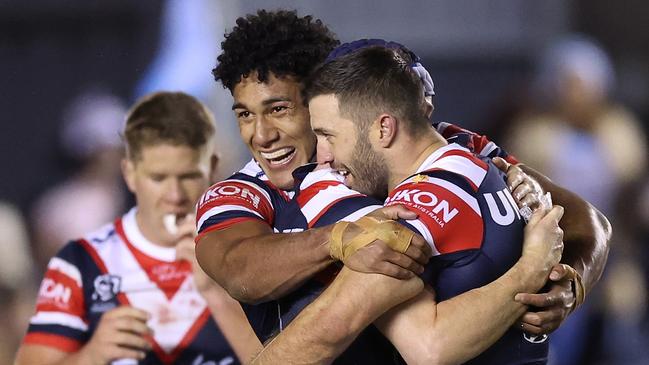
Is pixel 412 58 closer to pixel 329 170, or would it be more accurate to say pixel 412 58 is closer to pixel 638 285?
pixel 329 170

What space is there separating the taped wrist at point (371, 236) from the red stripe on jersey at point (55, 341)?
2.04 metres

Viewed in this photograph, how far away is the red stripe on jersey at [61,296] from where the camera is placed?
231 inches

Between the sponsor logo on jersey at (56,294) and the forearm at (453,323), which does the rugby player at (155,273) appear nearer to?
the sponsor logo on jersey at (56,294)

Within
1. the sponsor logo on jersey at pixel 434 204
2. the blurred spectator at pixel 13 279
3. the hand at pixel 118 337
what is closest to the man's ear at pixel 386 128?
the sponsor logo on jersey at pixel 434 204

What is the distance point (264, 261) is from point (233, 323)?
150 centimetres

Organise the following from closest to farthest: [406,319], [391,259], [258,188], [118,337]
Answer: [391,259]
[406,319]
[258,188]
[118,337]

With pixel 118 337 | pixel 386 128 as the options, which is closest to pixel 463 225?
pixel 386 128

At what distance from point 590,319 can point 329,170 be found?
16.5 feet

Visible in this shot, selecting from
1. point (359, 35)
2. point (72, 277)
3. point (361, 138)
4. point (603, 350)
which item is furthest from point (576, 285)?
point (359, 35)

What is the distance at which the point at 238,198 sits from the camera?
15.3 feet

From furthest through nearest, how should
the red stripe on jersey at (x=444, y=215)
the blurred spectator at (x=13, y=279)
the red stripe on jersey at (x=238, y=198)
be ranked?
the blurred spectator at (x=13, y=279) < the red stripe on jersey at (x=238, y=198) < the red stripe on jersey at (x=444, y=215)

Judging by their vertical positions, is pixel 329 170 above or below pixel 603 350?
above

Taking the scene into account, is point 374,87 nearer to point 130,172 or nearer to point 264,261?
point 264,261

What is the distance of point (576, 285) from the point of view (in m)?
4.46
